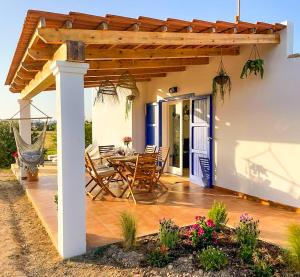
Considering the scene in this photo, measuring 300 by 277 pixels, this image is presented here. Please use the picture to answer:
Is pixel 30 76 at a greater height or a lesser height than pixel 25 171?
greater

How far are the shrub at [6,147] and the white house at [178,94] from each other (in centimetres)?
415

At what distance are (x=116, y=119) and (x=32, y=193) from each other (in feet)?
15.9

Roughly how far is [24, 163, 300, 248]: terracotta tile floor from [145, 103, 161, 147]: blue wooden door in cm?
237

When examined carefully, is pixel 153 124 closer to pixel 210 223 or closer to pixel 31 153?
pixel 31 153

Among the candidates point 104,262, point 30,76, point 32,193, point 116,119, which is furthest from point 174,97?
point 104,262

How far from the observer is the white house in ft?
12.1

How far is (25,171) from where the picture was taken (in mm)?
8617

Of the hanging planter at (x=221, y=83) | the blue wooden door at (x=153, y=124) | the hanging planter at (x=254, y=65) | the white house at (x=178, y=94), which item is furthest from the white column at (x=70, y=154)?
the blue wooden door at (x=153, y=124)

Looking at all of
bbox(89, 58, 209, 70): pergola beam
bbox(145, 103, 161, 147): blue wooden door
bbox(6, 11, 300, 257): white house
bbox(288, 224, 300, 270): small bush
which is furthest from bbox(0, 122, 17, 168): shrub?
bbox(288, 224, 300, 270): small bush

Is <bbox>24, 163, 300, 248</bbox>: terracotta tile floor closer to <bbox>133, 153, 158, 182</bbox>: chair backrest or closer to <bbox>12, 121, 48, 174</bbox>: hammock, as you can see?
<bbox>133, 153, 158, 182</bbox>: chair backrest

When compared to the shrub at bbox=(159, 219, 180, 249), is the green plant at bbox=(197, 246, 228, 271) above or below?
below

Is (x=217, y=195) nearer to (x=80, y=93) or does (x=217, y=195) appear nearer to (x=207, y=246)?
(x=207, y=246)

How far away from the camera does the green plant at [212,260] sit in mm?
3297

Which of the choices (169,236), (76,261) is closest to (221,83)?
A: (169,236)
